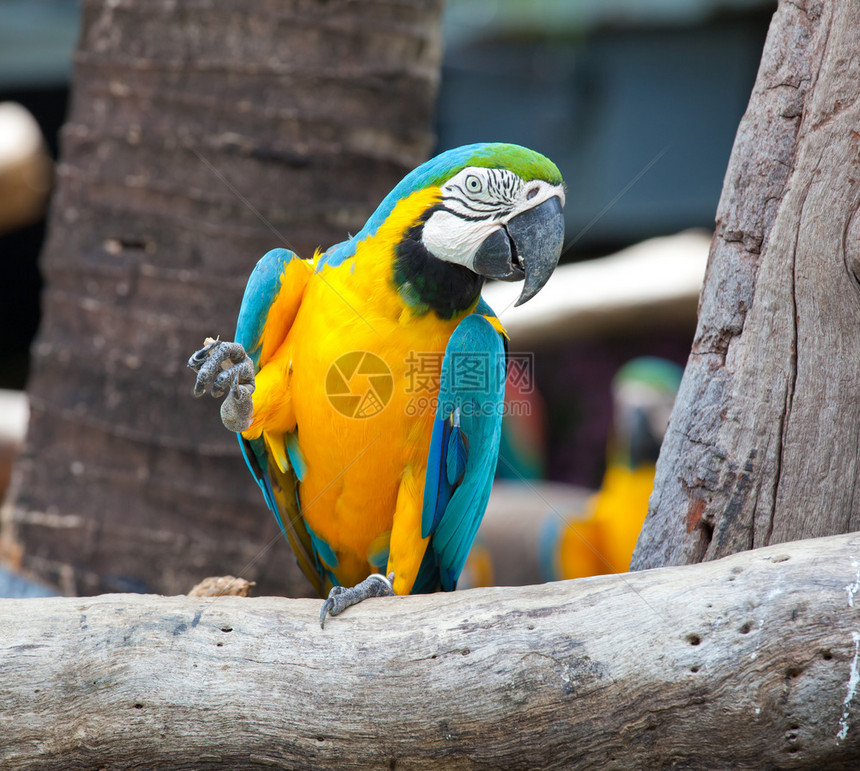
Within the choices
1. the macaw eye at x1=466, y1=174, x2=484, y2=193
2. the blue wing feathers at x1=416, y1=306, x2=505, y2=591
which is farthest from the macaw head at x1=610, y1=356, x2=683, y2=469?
the macaw eye at x1=466, y1=174, x2=484, y2=193

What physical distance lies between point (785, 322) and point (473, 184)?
2.57 ft

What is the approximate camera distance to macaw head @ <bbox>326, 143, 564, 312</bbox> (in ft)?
6.81

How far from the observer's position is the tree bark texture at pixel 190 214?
2.85 m

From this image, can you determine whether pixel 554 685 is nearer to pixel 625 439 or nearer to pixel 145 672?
pixel 145 672

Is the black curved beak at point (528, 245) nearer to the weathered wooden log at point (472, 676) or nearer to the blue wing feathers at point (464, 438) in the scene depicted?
the blue wing feathers at point (464, 438)

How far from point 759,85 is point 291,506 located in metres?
1.65

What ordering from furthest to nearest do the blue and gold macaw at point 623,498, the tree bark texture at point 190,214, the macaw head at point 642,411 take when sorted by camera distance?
the macaw head at point 642,411
the blue and gold macaw at point 623,498
the tree bark texture at point 190,214

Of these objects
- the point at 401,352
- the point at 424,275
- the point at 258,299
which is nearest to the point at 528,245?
the point at 424,275

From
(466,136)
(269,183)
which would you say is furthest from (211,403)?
(466,136)

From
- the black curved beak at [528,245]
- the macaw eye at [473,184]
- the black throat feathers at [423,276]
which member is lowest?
the black throat feathers at [423,276]

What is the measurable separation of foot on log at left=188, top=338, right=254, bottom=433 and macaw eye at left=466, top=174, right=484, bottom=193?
2.25ft

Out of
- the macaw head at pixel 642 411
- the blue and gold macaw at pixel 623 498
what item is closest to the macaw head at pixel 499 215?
the blue and gold macaw at pixel 623 498

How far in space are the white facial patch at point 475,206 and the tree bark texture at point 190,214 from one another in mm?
923

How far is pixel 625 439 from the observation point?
5145 millimetres
